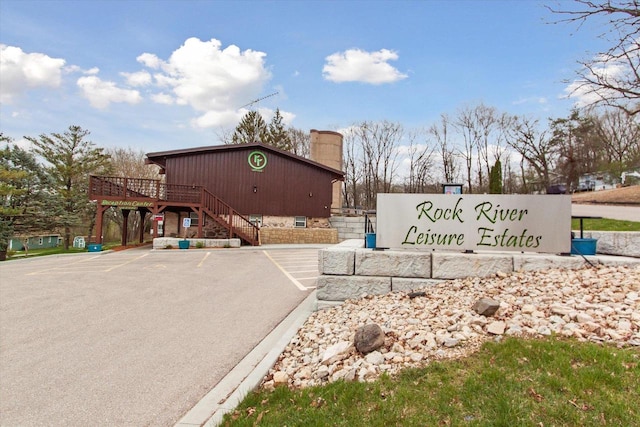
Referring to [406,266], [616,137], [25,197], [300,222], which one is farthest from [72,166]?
[616,137]

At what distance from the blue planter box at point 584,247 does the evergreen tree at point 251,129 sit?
121 feet

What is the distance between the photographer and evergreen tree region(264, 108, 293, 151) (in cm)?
4036

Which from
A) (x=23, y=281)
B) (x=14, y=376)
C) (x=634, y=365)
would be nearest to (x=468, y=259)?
(x=634, y=365)

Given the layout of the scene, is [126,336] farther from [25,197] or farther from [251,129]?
[251,129]

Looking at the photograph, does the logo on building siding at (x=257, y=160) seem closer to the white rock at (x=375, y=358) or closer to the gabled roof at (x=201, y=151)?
the gabled roof at (x=201, y=151)

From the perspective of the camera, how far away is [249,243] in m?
19.9

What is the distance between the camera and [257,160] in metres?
21.9

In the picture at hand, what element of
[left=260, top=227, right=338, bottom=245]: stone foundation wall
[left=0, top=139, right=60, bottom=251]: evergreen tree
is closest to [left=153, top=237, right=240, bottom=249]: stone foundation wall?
[left=260, top=227, right=338, bottom=245]: stone foundation wall

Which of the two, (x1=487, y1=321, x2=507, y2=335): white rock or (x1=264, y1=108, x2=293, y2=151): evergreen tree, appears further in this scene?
(x1=264, y1=108, x2=293, y2=151): evergreen tree

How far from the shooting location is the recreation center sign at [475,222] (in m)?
5.61

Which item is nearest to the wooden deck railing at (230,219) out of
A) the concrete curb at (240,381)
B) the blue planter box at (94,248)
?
the blue planter box at (94,248)

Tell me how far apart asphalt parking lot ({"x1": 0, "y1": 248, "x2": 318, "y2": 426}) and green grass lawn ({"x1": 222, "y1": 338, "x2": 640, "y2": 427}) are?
129cm

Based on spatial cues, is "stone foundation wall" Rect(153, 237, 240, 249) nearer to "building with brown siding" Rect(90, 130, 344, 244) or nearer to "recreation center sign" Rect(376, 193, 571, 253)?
"building with brown siding" Rect(90, 130, 344, 244)

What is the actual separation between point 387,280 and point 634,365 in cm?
327
